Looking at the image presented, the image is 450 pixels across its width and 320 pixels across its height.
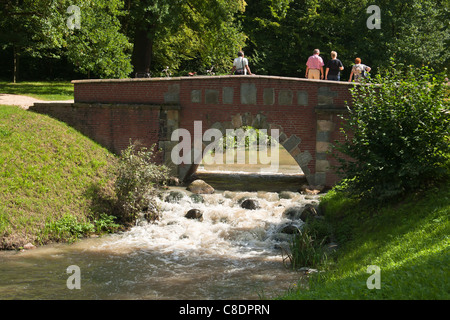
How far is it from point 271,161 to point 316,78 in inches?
252

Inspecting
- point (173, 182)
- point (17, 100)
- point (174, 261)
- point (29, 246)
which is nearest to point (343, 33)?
point (173, 182)

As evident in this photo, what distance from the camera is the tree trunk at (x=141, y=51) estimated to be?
2627 cm

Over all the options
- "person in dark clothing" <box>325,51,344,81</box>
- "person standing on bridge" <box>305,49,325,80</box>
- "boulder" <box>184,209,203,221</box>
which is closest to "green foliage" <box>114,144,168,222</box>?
"boulder" <box>184,209,203,221</box>

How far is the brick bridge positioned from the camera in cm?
1864

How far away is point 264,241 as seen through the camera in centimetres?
1437

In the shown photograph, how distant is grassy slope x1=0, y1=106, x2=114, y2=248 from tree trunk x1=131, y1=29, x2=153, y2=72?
7848 mm

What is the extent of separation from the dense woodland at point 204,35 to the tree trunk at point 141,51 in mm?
44

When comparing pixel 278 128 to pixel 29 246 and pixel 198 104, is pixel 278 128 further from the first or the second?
pixel 29 246

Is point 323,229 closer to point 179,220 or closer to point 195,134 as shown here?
point 179,220

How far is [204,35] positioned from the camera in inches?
1072

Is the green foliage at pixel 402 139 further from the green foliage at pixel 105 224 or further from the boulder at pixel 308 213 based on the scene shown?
the green foliage at pixel 105 224

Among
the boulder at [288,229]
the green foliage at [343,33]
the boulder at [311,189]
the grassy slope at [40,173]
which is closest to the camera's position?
the grassy slope at [40,173]

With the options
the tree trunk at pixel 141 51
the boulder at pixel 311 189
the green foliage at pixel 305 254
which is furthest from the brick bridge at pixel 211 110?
the tree trunk at pixel 141 51

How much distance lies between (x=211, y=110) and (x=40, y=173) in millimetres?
5888
